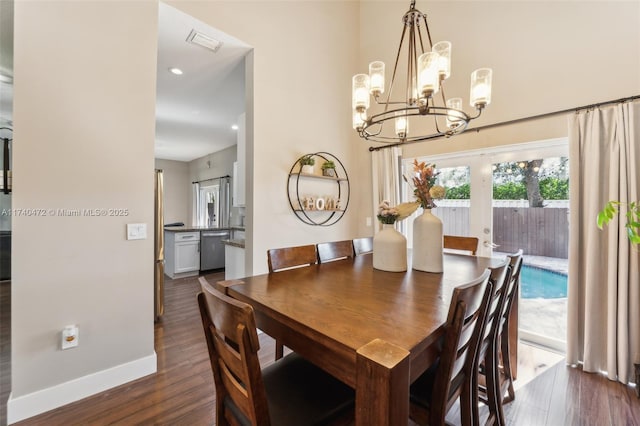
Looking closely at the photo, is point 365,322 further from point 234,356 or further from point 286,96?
point 286,96

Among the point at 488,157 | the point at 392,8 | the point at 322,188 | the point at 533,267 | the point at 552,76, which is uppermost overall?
the point at 392,8

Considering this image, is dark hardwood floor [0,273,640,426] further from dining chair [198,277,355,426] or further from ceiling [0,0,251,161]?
ceiling [0,0,251,161]

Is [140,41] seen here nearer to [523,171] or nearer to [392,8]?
[392,8]

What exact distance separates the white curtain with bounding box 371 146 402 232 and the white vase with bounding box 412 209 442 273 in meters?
1.70

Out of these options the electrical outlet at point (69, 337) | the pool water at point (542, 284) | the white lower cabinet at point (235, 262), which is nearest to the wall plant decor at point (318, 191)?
the white lower cabinet at point (235, 262)

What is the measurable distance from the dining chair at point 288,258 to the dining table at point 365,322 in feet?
0.31

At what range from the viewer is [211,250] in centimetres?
542

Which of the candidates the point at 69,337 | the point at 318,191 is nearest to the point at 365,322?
the point at 69,337

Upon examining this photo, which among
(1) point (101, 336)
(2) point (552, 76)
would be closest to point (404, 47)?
(2) point (552, 76)

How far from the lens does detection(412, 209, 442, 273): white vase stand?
1703 millimetres

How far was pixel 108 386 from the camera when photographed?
6.23 ft

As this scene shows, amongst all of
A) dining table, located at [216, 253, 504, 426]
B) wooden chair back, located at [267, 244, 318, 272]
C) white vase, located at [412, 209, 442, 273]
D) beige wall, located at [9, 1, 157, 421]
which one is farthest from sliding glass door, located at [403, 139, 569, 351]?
beige wall, located at [9, 1, 157, 421]

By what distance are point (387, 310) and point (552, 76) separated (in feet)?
8.98

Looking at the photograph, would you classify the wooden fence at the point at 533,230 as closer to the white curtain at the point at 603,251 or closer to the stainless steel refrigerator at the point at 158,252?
the white curtain at the point at 603,251
